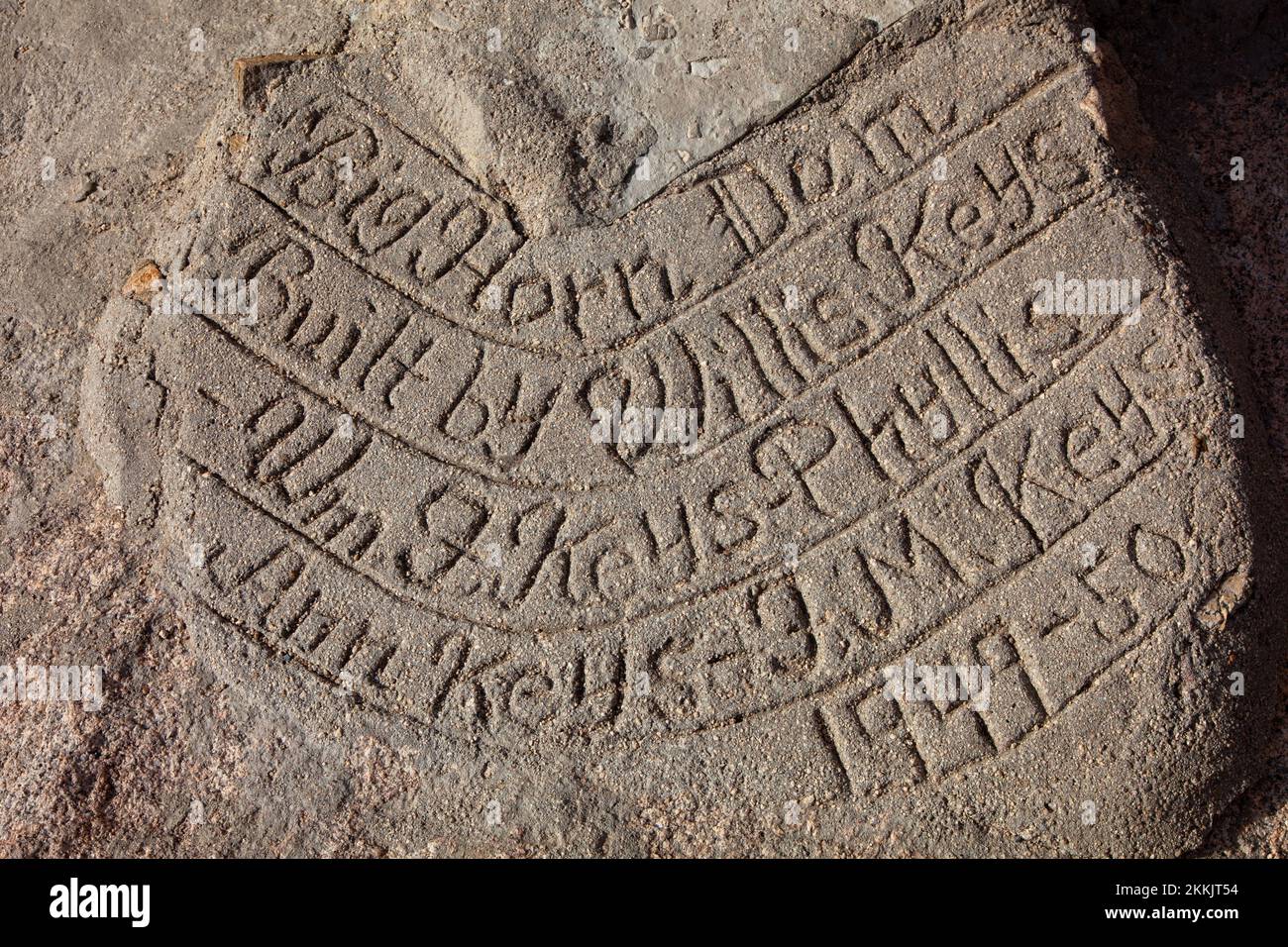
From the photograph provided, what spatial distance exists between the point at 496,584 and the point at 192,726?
73 cm

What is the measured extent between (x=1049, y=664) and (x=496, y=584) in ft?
3.86

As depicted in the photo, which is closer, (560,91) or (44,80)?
(560,91)

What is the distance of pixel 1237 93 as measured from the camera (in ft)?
10.3

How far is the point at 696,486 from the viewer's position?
8.63 feet

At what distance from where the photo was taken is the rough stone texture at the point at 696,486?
8.17 feet

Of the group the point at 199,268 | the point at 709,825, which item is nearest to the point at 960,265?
the point at 709,825

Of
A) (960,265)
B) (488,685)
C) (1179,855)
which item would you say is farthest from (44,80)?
(1179,855)

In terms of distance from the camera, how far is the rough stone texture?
2490 millimetres

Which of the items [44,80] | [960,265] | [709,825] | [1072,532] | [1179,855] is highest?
[44,80]

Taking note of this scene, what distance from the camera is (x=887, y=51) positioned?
111 inches

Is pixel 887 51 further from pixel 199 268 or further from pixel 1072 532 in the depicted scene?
pixel 199 268

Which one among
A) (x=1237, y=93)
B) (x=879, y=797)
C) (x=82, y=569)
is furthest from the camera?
(x=1237, y=93)

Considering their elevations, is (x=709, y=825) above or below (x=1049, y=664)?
below

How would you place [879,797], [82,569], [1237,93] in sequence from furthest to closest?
[1237,93] < [82,569] < [879,797]
